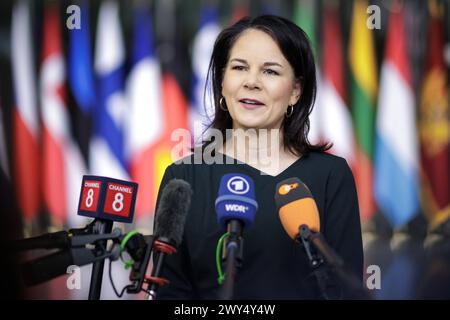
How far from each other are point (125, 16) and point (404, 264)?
8.29 ft

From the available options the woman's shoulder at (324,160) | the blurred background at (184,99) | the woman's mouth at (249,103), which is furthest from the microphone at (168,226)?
the blurred background at (184,99)

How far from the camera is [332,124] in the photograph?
492cm

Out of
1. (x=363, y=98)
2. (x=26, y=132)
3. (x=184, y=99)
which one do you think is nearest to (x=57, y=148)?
(x=26, y=132)

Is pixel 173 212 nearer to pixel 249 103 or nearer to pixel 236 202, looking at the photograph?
pixel 236 202

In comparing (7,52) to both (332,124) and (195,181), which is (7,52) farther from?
(195,181)

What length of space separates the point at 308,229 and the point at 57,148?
382cm

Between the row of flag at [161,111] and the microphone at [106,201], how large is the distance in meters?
3.37

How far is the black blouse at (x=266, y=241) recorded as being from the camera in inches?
67.8

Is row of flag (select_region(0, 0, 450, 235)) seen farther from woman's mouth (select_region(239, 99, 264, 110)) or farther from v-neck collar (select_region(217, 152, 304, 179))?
woman's mouth (select_region(239, 99, 264, 110))

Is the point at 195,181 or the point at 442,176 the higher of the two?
the point at 442,176

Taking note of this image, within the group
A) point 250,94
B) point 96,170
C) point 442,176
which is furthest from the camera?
point 442,176

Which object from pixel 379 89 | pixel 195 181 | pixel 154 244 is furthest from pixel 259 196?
pixel 379 89

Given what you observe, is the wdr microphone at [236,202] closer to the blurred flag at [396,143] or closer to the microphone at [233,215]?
the microphone at [233,215]
